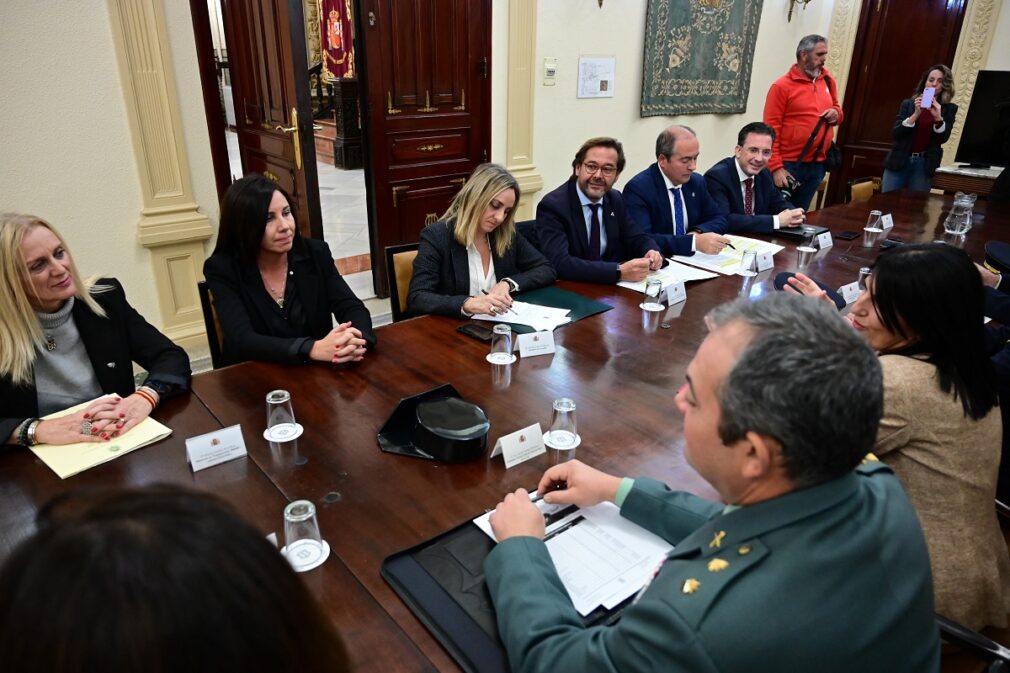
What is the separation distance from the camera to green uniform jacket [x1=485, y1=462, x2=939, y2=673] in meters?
0.70

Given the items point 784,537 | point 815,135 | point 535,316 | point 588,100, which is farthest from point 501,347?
point 815,135

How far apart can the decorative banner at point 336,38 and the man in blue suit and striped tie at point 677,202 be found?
537 centimetres

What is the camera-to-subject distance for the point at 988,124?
18.0 ft

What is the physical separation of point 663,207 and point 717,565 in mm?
2742

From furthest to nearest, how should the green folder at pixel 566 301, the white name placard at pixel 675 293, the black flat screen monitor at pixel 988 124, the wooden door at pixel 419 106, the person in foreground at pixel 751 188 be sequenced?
1. the black flat screen monitor at pixel 988 124
2. the wooden door at pixel 419 106
3. the person in foreground at pixel 751 188
4. the white name placard at pixel 675 293
5. the green folder at pixel 566 301

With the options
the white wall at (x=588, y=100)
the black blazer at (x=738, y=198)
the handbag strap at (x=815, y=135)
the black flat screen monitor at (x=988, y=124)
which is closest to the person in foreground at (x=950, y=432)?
the black blazer at (x=738, y=198)

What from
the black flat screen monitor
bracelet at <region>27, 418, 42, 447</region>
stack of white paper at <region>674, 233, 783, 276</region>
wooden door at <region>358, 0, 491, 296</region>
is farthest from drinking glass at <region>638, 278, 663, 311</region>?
the black flat screen monitor

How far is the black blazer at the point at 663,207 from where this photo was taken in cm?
325

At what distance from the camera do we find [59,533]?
0.45 meters

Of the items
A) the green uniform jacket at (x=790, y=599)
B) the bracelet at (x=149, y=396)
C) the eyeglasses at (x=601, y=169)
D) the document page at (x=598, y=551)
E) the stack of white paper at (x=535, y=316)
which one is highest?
the eyeglasses at (x=601, y=169)

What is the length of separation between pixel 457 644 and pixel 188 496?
572 millimetres

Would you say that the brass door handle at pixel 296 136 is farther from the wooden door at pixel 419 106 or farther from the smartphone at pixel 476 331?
the smartphone at pixel 476 331

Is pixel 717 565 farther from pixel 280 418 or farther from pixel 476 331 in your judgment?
pixel 476 331

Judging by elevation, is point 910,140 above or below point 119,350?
above
